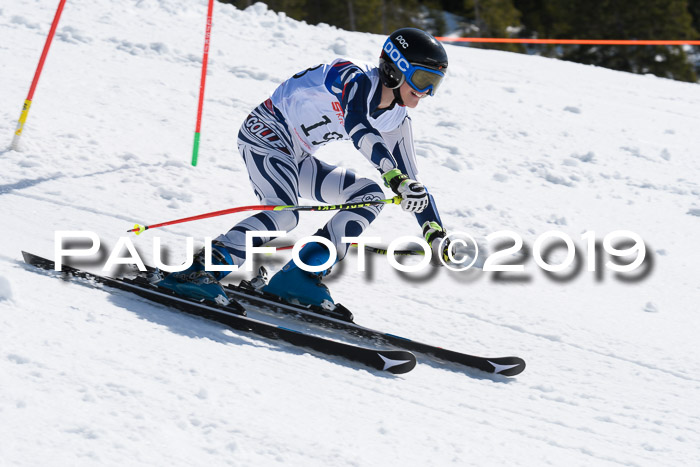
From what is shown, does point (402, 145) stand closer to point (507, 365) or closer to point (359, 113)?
point (359, 113)

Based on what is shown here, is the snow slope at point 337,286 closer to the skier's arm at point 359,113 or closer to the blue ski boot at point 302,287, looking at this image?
the blue ski boot at point 302,287

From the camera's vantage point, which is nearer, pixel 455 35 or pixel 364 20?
pixel 364 20

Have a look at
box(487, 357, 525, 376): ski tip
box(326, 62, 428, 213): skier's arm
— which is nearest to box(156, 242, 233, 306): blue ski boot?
box(326, 62, 428, 213): skier's arm

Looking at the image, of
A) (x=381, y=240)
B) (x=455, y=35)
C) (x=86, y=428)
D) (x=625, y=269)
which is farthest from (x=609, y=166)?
(x=455, y=35)

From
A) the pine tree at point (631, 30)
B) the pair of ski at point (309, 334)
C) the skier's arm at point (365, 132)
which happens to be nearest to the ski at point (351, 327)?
the pair of ski at point (309, 334)

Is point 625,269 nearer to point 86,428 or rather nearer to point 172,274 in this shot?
point 172,274

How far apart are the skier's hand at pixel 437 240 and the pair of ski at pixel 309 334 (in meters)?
0.46

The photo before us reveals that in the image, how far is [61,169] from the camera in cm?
583

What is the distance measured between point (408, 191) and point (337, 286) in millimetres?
1377

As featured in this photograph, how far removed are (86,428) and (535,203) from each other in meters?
4.82

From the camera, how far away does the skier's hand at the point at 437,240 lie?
390 centimetres

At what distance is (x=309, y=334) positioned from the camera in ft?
13.0
